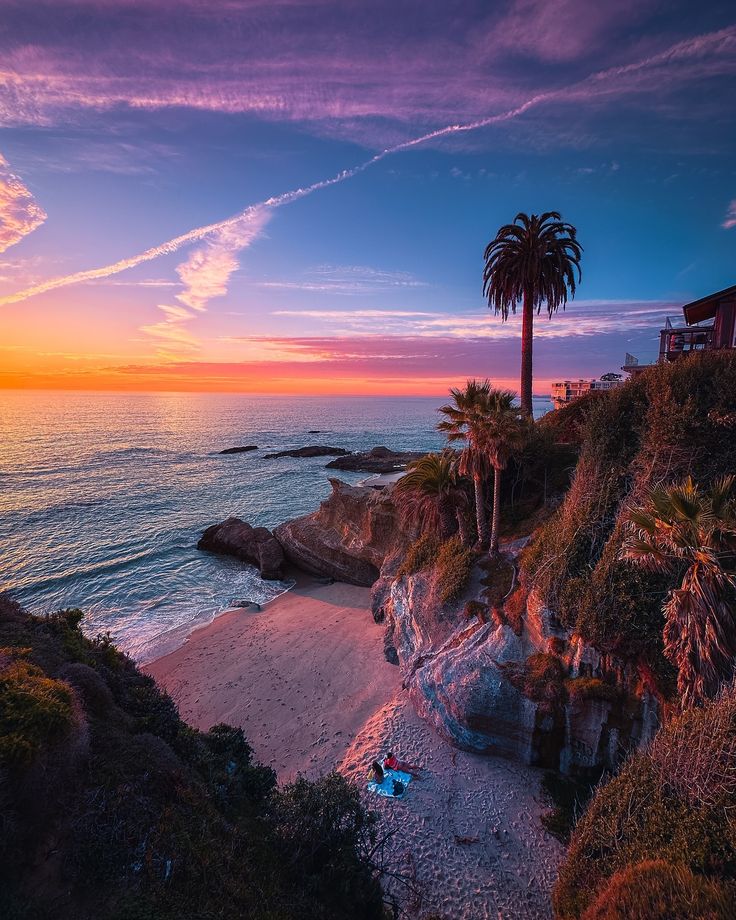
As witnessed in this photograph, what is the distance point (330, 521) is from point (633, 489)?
20281 millimetres

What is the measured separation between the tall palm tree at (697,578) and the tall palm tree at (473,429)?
8.11 m

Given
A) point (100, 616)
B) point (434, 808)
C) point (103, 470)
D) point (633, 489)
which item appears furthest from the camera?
point (103, 470)

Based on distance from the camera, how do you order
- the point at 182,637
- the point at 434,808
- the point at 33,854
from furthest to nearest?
the point at 182,637, the point at 434,808, the point at 33,854

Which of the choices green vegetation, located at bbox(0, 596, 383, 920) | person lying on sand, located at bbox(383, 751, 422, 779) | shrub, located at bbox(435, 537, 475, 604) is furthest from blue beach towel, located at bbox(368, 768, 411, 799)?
shrub, located at bbox(435, 537, 475, 604)

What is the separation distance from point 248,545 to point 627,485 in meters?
26.8

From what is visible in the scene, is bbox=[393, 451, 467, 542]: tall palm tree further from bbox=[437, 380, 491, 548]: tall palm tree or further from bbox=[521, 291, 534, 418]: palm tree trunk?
bbox=[521, 291, 534, 418]: palm tree trunk

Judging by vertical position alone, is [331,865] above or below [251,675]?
above

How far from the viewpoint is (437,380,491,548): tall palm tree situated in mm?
17906

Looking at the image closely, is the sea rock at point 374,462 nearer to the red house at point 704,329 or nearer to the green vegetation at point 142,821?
the red house at point 704,329

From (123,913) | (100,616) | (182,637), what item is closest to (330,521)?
(182,637)

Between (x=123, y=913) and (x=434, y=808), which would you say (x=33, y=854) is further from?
(x=434, y=808)

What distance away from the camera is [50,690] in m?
8.39

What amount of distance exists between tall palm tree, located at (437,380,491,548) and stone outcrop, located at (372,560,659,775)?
5432mm

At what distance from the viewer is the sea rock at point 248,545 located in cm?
3060
